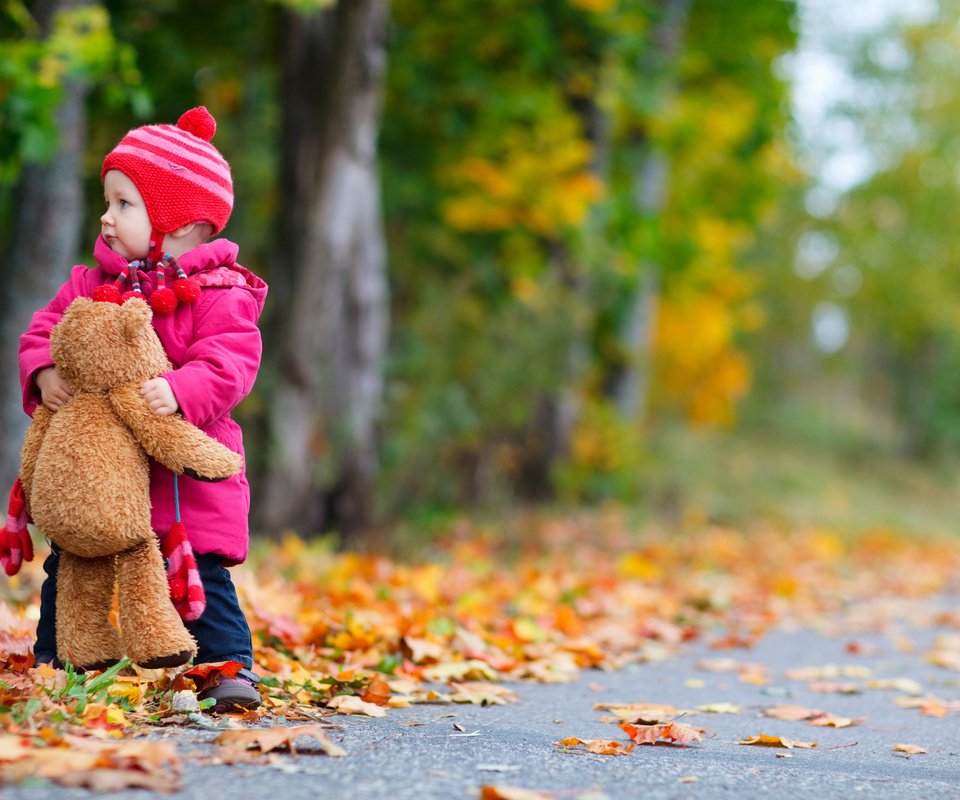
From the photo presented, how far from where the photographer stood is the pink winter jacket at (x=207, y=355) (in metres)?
3.14

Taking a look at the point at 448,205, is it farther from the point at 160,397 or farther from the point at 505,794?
the point at 505,794

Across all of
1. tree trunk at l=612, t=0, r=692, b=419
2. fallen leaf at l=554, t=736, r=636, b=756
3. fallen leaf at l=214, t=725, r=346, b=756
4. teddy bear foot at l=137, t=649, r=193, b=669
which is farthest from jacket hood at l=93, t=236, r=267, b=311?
tree trunk at l=612, t=0, r=692, b=419

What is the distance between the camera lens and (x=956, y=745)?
12.2 feet

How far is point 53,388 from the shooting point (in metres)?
3.18

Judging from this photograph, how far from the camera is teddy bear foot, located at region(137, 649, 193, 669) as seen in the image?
3.06 m

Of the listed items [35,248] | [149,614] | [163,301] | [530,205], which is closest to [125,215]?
[163,301]

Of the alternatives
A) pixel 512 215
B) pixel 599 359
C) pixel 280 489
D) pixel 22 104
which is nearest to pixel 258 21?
pixel 512 215

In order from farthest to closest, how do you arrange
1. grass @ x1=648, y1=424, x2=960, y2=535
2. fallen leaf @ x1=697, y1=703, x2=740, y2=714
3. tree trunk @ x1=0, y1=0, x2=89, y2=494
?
grass @ x1=648, y1=424, x2=960, y2=535 → tree trunk @ x1=0, y1=0, x2=89, y2=494 → fallen leaf @ x1=697, y1=703, x2=740, y2=714

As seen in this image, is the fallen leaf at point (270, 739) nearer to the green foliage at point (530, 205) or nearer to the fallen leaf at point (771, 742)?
the fallen leaf at point (771, 742)

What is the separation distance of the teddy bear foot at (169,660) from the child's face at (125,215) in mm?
1130

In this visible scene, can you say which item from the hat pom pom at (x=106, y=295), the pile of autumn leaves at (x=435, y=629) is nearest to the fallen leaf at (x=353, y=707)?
the pile of autumn leaves at (x=435, y=629)

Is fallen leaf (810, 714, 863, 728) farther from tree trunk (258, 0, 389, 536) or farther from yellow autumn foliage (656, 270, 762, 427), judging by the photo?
yellow autumn foliage (656, 270, 762, 427)

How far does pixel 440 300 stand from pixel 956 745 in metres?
6.91

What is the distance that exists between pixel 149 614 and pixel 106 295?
0.86 metres
